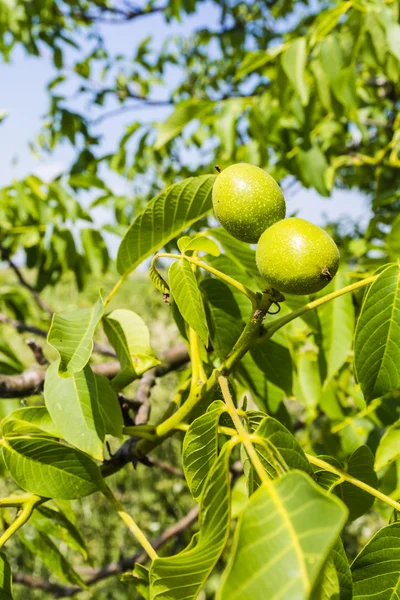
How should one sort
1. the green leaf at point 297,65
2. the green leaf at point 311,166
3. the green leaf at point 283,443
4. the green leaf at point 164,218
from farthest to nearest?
the green leaf at point 311,166 → the green leaf at point 297,65 → the green leaf at point 164,218 → the green leaf at point 283,443

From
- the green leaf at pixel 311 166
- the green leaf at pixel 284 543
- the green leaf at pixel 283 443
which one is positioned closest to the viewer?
the green leaf at pixel 284 543

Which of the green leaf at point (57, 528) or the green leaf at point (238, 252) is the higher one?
the green leaf at point (238, 252)

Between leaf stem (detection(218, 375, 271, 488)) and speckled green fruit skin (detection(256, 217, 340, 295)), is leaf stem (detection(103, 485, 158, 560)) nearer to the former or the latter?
leaf stem (detection(218, 375, 271, 488))

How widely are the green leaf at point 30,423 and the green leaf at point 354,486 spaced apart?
22.2 inches

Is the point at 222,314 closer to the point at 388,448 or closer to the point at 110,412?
the point at 110,412

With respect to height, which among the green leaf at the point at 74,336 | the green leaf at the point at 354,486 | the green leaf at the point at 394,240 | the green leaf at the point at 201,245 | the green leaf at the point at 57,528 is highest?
the green leaf at the point at 201,245

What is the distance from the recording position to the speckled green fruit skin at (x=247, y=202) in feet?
3.06

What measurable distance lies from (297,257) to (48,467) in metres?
0.65

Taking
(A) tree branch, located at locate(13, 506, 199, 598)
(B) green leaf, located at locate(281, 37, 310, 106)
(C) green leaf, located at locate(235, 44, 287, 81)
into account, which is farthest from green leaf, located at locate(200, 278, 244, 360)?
(C) green leaf, located at locate(235, 44, 287, 81)

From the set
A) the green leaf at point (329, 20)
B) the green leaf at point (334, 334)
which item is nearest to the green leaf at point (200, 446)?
the green leaf at point (334, 334)

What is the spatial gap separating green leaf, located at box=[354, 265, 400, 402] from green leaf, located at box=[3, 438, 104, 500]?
593 millimetres

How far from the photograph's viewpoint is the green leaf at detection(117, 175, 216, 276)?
3.76 feet

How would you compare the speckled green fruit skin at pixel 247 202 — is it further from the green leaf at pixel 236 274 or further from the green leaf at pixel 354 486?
the green leaf at pixel 354 486

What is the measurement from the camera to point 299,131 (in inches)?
113
